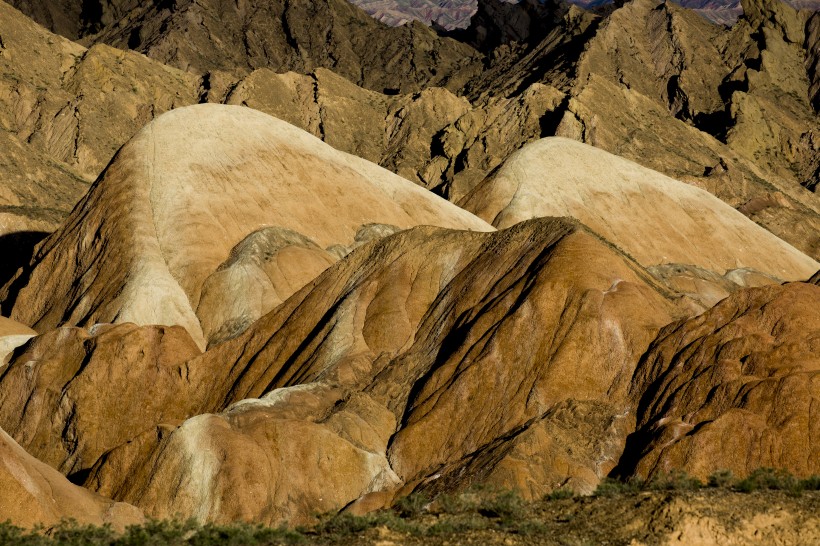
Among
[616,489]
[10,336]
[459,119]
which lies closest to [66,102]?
[459,119]

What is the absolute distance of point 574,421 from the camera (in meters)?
43.8

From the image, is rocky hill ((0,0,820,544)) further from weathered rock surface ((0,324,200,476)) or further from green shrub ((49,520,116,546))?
green shrub ((49,520,116,546))

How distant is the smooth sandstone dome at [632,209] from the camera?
10131cm

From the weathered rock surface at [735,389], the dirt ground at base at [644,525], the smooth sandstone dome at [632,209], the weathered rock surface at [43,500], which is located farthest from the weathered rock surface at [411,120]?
the dirt ground at base at [644,525]

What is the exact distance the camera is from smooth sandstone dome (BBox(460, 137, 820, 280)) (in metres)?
101

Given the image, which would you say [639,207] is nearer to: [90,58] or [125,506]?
[125,506]

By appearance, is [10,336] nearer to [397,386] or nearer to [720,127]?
[397,386]

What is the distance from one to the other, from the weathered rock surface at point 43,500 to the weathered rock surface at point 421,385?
190 inches

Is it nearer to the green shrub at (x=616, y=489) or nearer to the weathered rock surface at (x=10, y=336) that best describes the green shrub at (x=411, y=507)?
the green shrub at (x=616, y=489)

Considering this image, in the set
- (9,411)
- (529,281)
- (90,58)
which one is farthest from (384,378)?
(90,58)

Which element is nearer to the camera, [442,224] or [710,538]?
[710,538]

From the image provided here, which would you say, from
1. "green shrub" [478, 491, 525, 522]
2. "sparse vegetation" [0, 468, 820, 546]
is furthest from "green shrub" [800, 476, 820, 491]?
"green shrub" [478, 491, 525, 522]

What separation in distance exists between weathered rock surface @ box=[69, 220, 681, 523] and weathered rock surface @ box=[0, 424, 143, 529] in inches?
190

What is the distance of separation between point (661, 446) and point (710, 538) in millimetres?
16637
